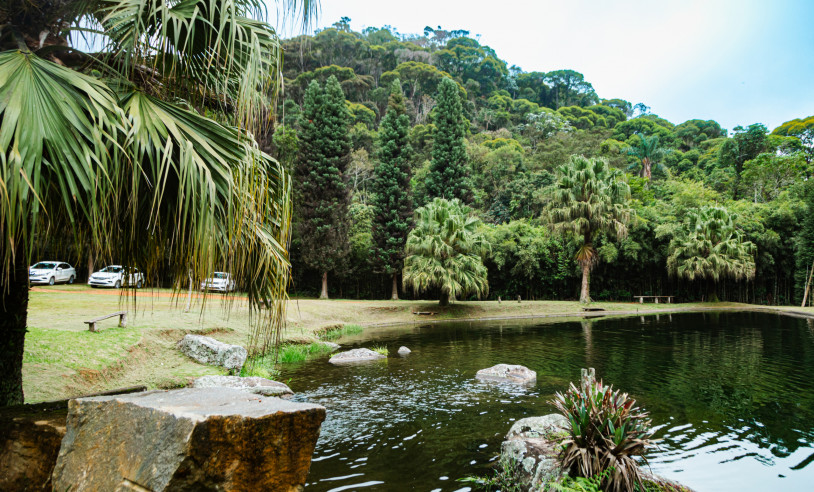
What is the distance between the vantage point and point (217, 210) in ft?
12.5

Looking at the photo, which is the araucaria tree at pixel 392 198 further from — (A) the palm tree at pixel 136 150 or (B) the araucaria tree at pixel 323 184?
(A) the palm tree at pixel 136 150

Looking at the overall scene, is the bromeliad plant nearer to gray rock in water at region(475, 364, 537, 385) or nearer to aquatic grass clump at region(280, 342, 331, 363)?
gray rock in water at region(475, 364, 537, 385)

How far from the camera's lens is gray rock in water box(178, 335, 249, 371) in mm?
10133

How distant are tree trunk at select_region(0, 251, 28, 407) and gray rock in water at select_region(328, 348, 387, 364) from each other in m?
8.52

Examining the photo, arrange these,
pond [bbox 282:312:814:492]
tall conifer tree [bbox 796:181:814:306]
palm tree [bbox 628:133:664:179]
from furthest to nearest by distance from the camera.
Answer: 1. palm tree [bbox 628:133:664:179]
2. tall conifer tree [bbox 796:181:814:306]
3. pond [bbox 282:312:814:492]

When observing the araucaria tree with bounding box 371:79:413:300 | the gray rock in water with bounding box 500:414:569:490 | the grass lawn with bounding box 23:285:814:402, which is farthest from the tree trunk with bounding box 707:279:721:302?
the gray rock in water with bounding box 500:414:569:490

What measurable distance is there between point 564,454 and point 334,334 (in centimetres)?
1539

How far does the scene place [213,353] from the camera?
10242 millimetres

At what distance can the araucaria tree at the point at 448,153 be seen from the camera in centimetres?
3753

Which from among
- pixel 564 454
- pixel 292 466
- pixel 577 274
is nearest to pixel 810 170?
pixel 577 274

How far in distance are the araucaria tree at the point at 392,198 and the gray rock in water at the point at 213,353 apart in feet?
73.3

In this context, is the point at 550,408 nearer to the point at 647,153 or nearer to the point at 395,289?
the point at 395,289

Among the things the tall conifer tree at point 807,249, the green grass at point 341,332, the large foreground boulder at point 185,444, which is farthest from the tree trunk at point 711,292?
the large foreground boulder at point 185,444

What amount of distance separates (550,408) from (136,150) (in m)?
7.36
